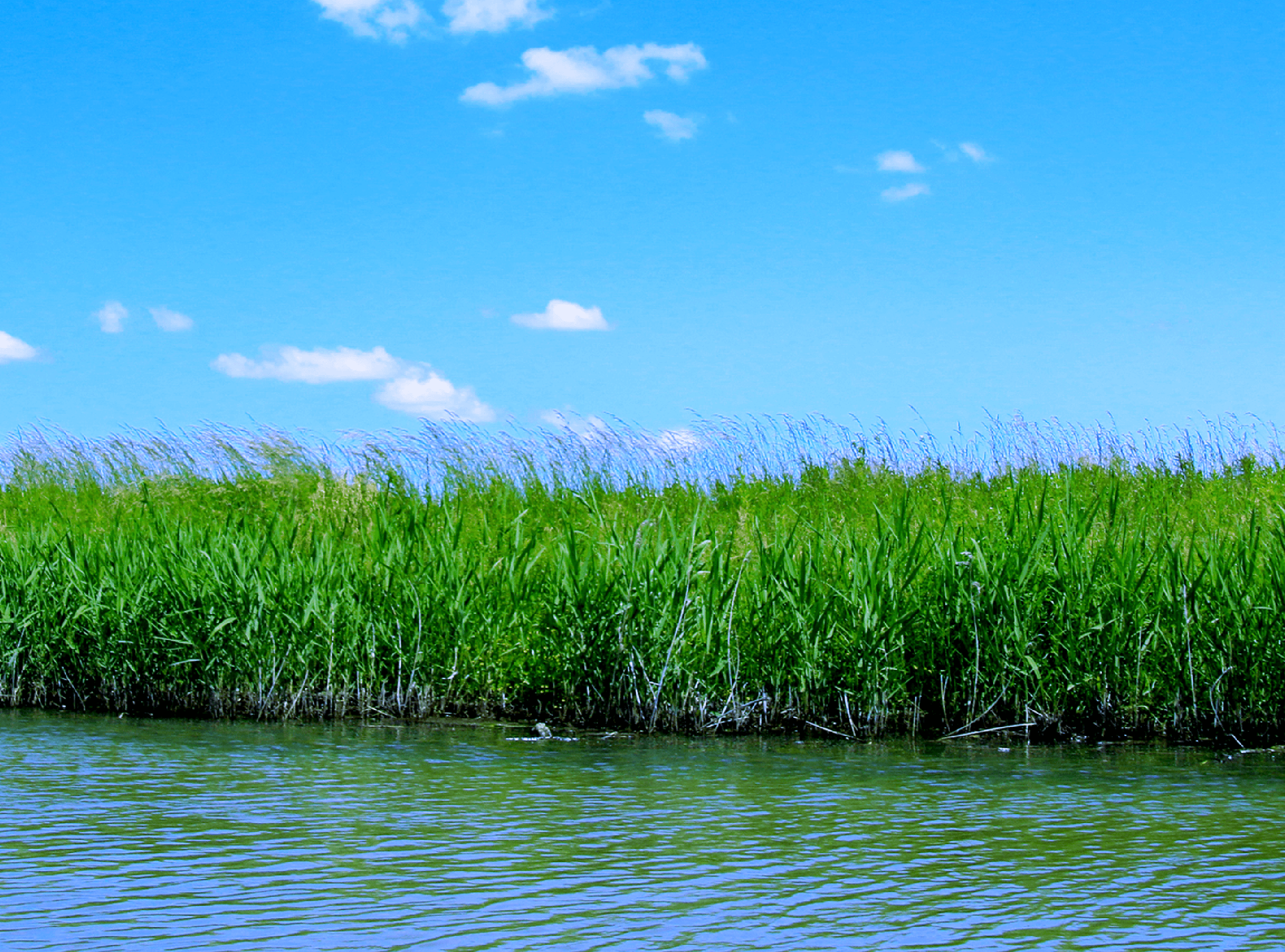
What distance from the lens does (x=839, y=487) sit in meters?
12.2

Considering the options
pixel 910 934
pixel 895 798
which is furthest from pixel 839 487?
pixel 910 934

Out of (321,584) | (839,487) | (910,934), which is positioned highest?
(839,487)

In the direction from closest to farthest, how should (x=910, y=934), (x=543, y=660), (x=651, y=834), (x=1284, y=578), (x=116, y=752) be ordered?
(x=910, y=934)
(x=651, y=834)
(x=116, y=752)
(x=1284, y=578)
(x=543, y=660)

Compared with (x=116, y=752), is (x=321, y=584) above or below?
above

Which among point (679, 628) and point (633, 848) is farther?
point (679, 628)

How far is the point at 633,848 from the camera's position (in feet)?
11.7

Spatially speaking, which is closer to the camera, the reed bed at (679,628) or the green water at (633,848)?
the green water at (633,848)

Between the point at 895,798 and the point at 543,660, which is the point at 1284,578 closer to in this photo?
the point at 895,798

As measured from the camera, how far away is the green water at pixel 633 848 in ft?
9.32

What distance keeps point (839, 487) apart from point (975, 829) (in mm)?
8436

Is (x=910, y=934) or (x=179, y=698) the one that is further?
(x=179, y=698)

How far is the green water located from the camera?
2842 mm

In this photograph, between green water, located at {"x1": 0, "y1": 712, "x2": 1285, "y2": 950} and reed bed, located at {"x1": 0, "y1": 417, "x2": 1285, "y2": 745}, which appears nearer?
green water, located at {"x1": 0, "y1": 712, "x2": 1285, "y2": 950}

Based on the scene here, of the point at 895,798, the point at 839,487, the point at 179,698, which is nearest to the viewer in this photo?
the point at 895,798
